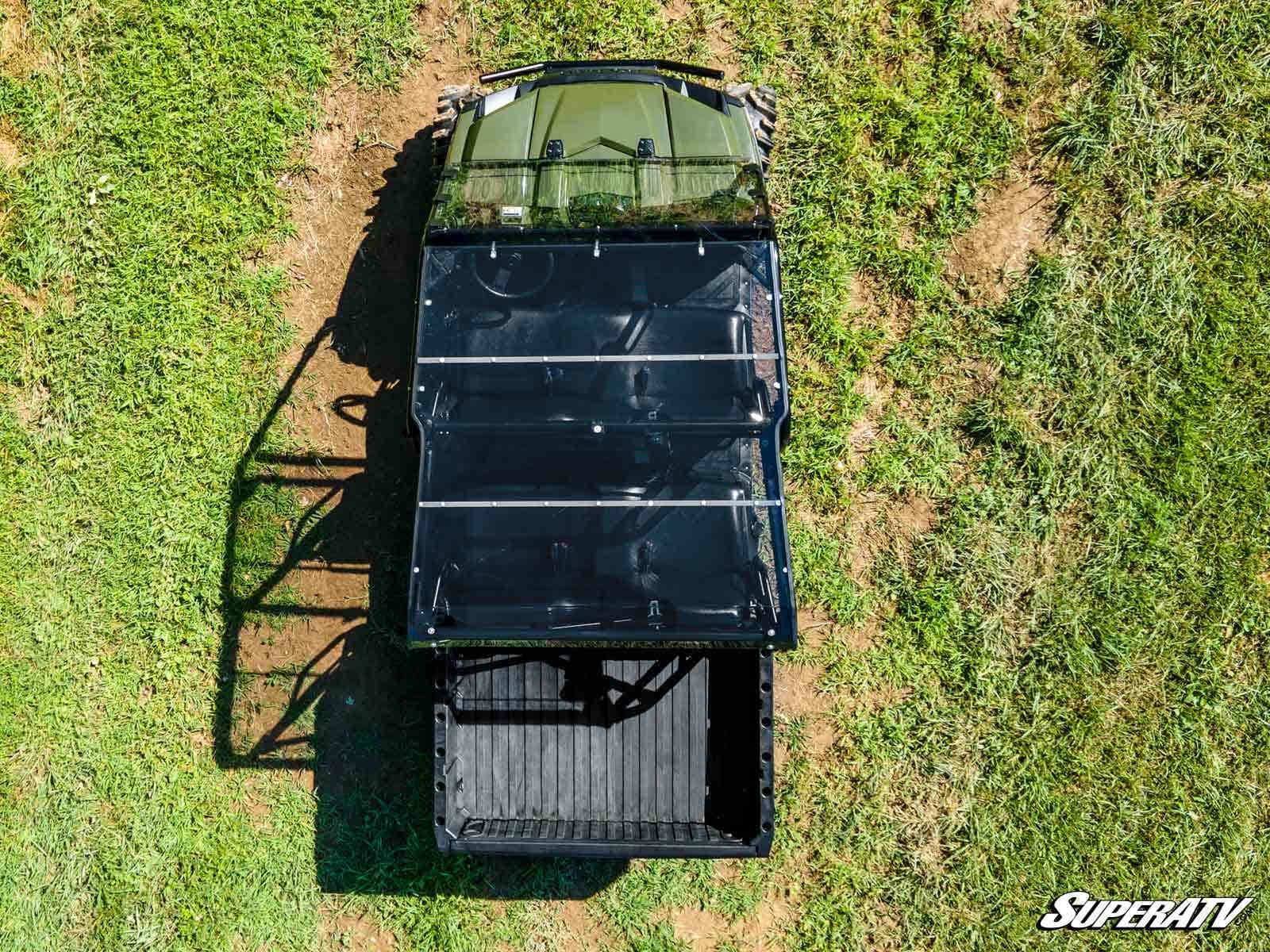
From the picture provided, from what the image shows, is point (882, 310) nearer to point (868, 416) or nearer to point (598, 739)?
point (868, 416)

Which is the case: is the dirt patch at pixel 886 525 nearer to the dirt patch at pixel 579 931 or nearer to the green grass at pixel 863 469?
the green grass at pixel 863 469

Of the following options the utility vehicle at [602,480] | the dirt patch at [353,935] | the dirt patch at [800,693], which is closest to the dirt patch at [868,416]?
the dirt patch at [800,693]

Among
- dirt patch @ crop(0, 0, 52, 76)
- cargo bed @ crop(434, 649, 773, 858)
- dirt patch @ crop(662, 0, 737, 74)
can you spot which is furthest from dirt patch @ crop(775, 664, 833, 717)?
dirt patch @ crop(0, 0, 52, 76)

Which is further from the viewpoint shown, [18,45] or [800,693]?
[18,45]

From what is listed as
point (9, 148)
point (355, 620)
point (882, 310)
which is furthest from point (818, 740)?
point (9, 148)

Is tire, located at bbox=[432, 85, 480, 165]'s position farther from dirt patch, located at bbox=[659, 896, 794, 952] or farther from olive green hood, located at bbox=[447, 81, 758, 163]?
dirt patch, located at bbox=[659, 896, 794, 952]
